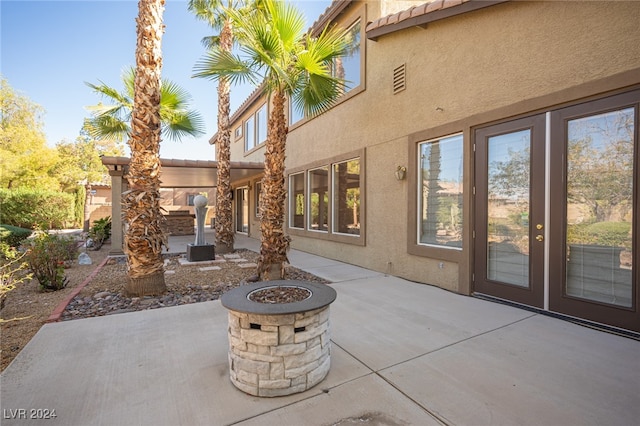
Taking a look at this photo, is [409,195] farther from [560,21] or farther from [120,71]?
[120,71]

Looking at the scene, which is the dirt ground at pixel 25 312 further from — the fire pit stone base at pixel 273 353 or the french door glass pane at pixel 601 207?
the french door glass pane at pixel 601 207

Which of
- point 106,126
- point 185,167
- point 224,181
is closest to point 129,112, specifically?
point 106,126

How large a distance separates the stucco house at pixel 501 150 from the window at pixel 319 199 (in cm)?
122

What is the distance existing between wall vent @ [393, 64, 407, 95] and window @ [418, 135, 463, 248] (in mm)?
1390

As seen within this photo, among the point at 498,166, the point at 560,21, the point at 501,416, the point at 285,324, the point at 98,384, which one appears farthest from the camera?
the point at 498,166

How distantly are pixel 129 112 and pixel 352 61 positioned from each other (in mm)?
6770

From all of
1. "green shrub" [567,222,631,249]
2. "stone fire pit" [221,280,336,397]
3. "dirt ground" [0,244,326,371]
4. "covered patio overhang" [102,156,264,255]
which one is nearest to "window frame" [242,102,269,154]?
"covered patio overhang" [102,156,264,255]

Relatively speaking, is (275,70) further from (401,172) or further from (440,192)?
(440,192)

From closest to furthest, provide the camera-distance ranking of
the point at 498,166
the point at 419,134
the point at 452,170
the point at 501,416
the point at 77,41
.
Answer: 1. the point at 501,416
2. the point at 498,166
3. the point at 452,170
4. the point at 419,134
5. the point at 77,41

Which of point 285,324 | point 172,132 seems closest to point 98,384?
point 285,324

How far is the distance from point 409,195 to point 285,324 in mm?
4629

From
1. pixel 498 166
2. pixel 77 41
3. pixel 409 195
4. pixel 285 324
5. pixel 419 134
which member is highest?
pixel 77 41

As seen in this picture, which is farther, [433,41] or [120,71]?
[120,71]

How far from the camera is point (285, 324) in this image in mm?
2438
